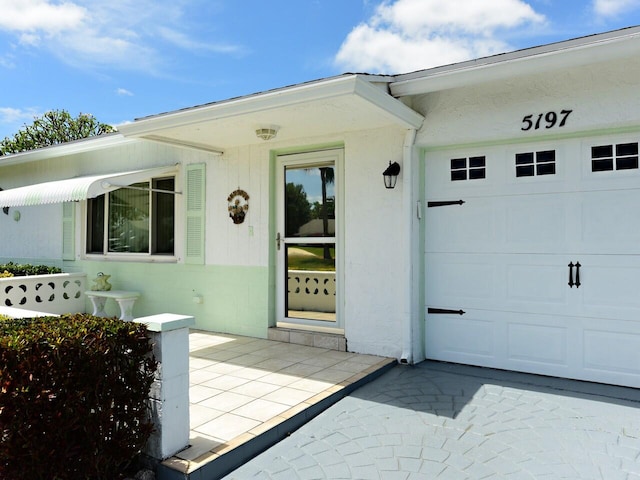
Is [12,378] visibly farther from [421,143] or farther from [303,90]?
[421,143]

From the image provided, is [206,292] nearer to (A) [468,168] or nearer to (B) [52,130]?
(A) [468,168]

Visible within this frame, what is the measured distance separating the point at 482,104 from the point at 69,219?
8.82 metres

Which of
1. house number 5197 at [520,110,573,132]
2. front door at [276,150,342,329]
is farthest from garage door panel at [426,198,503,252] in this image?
front door at [276,150,342,329]

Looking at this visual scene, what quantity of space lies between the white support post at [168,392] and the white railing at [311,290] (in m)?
3.65

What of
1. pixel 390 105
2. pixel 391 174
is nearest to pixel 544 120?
pixel 390 105

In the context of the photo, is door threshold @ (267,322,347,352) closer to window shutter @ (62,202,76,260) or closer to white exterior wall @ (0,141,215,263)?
white exterior wall @ (0,141,215,263)

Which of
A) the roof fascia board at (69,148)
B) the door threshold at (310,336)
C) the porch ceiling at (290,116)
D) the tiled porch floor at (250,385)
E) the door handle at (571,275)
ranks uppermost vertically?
the roof fascia board at (69,148)

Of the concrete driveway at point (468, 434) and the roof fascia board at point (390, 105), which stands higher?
the roof fascia board at point (390, 105)

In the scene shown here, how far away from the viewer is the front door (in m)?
6.79

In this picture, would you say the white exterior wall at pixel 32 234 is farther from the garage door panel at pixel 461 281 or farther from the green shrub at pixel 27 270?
the garage door panel at pixel 461 281

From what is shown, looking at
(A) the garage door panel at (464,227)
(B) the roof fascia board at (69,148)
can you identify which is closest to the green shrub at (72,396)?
(A) the garage door panel at (464,227)

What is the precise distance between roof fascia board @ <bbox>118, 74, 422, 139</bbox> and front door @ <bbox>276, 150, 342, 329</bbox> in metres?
1.59

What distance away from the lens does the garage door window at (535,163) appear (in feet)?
17.2

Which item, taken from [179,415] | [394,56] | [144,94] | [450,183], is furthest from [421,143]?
[144,94]
